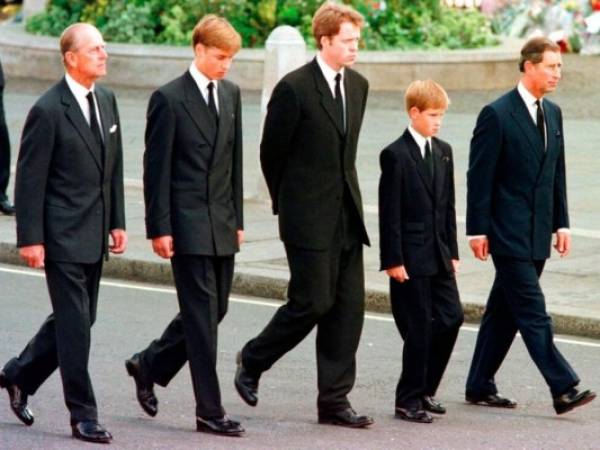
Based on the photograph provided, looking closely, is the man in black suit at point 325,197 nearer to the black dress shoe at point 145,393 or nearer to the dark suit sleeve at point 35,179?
the black dress shoe at point 145,393

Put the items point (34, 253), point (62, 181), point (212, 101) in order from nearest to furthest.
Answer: point (34, 253) → point (62, 181) → point (212, 101)

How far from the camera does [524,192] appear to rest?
330 inches

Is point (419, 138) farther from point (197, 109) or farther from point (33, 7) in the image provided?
point (33, 7)

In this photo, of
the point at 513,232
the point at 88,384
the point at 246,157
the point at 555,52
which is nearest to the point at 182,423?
the point at 88,384

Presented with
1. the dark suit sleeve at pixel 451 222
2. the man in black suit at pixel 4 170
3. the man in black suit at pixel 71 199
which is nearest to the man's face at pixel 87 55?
the man in black suit at pixel 71 199

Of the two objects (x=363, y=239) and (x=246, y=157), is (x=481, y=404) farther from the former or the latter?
(x=246, y=157)

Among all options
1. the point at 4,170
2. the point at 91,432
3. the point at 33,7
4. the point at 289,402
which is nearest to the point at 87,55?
the point at 91,432

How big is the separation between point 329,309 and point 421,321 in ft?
1.41

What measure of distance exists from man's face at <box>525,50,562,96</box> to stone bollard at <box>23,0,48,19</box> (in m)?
20.0

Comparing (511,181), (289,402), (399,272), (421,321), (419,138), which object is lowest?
(289,402)

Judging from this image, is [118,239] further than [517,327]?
No

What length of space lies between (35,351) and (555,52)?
105 inches

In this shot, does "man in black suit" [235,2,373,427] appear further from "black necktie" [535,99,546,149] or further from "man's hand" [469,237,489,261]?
"black necktie" [535,99,546,149]

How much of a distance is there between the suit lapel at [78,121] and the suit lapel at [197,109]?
426 millimetres
